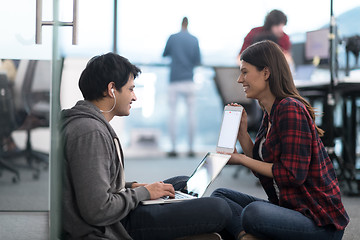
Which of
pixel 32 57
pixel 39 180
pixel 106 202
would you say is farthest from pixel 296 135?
pixel 39 180

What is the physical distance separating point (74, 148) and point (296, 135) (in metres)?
0.61

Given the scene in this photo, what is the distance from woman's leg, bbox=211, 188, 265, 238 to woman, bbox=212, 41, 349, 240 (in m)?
0.09

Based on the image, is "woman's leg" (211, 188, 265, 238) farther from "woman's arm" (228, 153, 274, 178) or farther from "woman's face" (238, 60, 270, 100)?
"woman's face" (238, 60, 270, 100)

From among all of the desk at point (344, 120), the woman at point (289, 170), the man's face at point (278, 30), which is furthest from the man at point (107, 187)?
the man's face at point (278, 30)

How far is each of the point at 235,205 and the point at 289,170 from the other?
34 cm

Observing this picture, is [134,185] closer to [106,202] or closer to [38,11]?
[106,202]

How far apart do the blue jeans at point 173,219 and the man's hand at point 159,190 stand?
3 cm

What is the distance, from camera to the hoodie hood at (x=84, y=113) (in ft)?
4.10

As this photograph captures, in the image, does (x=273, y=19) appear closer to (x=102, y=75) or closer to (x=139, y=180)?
(x=139, y=180)

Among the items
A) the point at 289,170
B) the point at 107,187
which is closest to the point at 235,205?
the point at 289,170

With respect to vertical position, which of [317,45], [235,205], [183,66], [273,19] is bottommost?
[235,205]

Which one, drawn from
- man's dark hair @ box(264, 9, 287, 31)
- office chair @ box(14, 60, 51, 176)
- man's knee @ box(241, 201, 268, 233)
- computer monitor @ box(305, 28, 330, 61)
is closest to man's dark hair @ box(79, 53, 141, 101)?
man's knee @ box(241, 201, 268, 233)

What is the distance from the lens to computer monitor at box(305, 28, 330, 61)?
3.56 metres

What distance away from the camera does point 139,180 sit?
10.6ft
